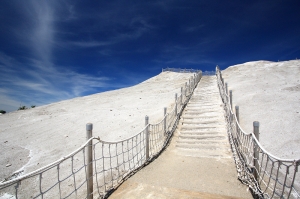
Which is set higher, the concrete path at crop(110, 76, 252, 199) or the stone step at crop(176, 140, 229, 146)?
the stone step at crop(176, 140, 229, 146)

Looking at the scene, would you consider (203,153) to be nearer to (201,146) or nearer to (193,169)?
(201,146)

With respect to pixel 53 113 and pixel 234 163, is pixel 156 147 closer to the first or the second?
pixel 234 163

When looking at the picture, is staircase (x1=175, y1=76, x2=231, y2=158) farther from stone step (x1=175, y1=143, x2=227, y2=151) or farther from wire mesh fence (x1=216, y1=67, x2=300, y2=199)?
wire mesh fence (x1=216, y1=67, x2=300, y2=199)

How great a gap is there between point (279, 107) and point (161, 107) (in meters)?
6.15

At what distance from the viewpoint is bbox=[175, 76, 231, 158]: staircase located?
6133 mm

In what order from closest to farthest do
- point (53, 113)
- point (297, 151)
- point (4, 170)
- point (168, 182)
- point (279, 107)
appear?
point (168, 182) → point (297, 151) → point (4, 170) → point (279, 107) → point (53, 113)

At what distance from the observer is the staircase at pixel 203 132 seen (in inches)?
241

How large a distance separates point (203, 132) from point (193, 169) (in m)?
2.57

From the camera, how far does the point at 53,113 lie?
485 inches

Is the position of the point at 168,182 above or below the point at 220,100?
below

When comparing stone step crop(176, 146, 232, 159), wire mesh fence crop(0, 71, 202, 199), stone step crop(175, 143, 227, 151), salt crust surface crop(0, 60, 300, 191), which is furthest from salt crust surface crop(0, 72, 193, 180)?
stone step crop(176, 146, 232, 159)

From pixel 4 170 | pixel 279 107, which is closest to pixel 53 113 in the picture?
pixel 4 170

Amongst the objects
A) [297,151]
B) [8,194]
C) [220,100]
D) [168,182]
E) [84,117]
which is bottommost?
[8,194]

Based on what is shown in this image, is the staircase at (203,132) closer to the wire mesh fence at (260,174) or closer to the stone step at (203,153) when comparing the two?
the stone step at (203,153)
